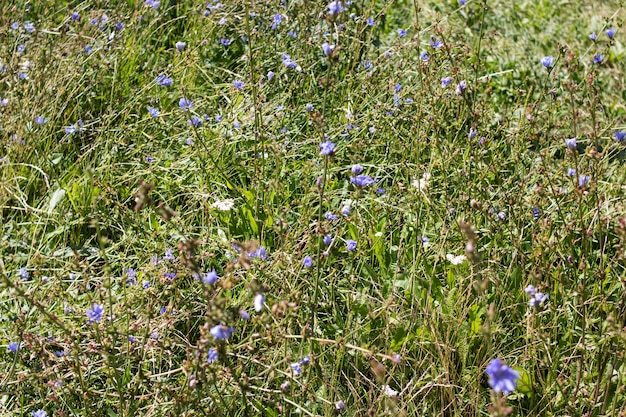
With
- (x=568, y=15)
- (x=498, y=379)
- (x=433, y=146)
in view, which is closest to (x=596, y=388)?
(x=498, y=379)

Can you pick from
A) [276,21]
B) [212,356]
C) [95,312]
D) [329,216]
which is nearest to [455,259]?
[329,216]

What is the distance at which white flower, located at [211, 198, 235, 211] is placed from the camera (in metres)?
2.60

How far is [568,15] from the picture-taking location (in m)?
4.68

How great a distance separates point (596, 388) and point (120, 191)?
1.80m

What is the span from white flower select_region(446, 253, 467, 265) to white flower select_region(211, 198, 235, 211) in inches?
29.5

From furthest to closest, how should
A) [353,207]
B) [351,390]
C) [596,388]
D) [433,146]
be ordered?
[433,146] → [353,207] → [351,390] → [596,388]

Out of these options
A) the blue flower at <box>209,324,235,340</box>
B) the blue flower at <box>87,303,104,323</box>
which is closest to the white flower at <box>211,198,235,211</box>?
the blue flower at <box>87,303,104,323</box>

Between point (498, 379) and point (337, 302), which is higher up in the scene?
point (498, 379)

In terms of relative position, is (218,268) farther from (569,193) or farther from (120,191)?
(569,193)

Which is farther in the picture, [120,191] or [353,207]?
[120,191]

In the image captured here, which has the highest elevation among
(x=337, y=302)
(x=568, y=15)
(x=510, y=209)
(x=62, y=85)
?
(x=62, y=85)

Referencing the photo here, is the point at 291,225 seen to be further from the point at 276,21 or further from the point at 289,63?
the point at 276,21

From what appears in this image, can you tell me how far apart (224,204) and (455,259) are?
2.65 ft

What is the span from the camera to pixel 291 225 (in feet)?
8.75
